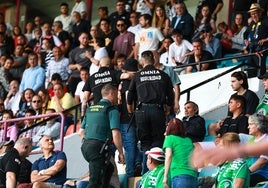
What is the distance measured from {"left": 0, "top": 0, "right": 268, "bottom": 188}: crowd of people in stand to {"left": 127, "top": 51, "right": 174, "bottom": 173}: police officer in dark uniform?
1 centimetres

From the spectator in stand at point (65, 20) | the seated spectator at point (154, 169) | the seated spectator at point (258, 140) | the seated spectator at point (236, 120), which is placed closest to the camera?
the seated spectator at point (258, 140)

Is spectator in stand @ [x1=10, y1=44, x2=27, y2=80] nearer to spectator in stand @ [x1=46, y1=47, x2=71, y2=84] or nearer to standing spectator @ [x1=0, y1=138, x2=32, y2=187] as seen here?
spectator in stand @ [x1=46, y1=47, x2=71, y2=84]

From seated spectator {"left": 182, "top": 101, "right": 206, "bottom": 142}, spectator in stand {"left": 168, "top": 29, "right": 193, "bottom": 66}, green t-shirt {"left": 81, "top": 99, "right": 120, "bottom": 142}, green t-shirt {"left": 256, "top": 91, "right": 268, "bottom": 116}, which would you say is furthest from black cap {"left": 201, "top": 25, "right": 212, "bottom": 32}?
green t-shirt {"left": 81, "top": 99, "right": 120, "bottom": 142}

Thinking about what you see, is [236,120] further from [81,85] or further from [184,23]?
[184,23]

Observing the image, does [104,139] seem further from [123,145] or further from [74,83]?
[74,83]

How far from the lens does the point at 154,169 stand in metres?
10.9

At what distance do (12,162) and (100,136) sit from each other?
5.62ft

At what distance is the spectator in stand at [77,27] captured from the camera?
19.4m

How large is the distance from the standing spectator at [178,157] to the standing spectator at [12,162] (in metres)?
2.68

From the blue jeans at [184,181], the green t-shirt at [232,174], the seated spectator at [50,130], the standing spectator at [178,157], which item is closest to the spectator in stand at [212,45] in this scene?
the seated spectator at [50,130]

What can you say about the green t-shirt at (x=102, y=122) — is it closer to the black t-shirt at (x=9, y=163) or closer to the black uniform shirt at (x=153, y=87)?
the black uniform shirt at (x=153, y=87)

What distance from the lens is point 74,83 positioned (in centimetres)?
1756

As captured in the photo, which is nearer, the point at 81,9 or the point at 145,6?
the point at 145,6

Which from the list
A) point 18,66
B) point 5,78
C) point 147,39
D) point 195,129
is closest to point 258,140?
point 195,129
